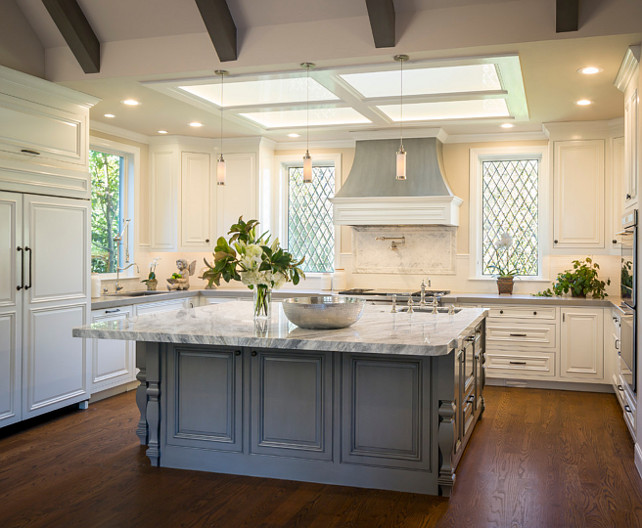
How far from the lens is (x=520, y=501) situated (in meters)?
3.28

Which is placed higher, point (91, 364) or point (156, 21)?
point (156, 21)

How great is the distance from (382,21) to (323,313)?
1.92 metres

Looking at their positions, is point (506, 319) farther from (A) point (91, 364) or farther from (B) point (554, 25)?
(A) point (91, 364)

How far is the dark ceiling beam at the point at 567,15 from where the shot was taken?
3.69 meters

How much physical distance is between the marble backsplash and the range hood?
0.34 m

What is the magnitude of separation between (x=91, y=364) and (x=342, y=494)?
2.74 metres

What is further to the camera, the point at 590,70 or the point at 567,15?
the point at 590,70

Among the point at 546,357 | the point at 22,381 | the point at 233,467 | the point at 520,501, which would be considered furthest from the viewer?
the point at 546,357

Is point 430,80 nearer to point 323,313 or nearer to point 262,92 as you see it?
point 262,92

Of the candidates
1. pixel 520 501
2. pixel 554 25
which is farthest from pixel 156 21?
pixel 520 501

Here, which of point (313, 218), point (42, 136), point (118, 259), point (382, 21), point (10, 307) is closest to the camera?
point (382, 21)

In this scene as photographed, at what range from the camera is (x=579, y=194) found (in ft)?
20.0

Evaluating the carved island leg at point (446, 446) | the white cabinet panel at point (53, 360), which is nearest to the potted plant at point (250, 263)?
the carved island leg at point (446, 446)

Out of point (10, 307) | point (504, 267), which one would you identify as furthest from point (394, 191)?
point (10, 307)
